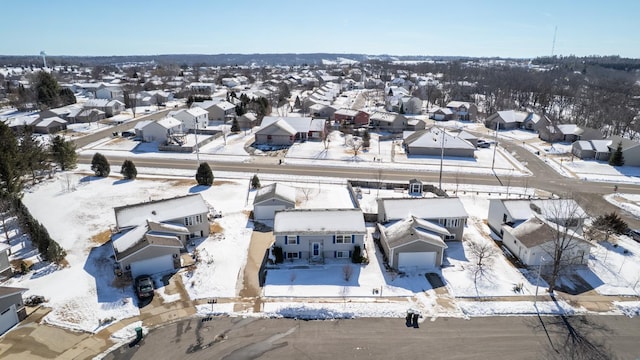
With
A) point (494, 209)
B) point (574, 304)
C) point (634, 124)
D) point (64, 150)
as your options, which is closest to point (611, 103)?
point (634, 124)

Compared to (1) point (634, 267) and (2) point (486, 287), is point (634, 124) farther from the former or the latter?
(2) point (486, 287)

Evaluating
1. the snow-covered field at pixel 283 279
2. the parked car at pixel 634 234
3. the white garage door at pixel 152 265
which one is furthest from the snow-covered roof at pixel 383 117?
the white garage door at pixel 152 265

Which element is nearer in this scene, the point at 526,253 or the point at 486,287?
the point at 486,287

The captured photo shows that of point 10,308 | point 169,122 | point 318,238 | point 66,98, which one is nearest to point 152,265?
point 10,308

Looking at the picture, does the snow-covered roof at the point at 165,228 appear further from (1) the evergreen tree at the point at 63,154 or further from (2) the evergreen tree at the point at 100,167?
(1) the evergreen tree at the point at 63,154

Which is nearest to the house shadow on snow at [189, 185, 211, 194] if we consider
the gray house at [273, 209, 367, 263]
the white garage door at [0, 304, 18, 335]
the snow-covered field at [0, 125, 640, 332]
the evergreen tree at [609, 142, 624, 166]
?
the snow-covered field at [0, 125, 640, 332]
